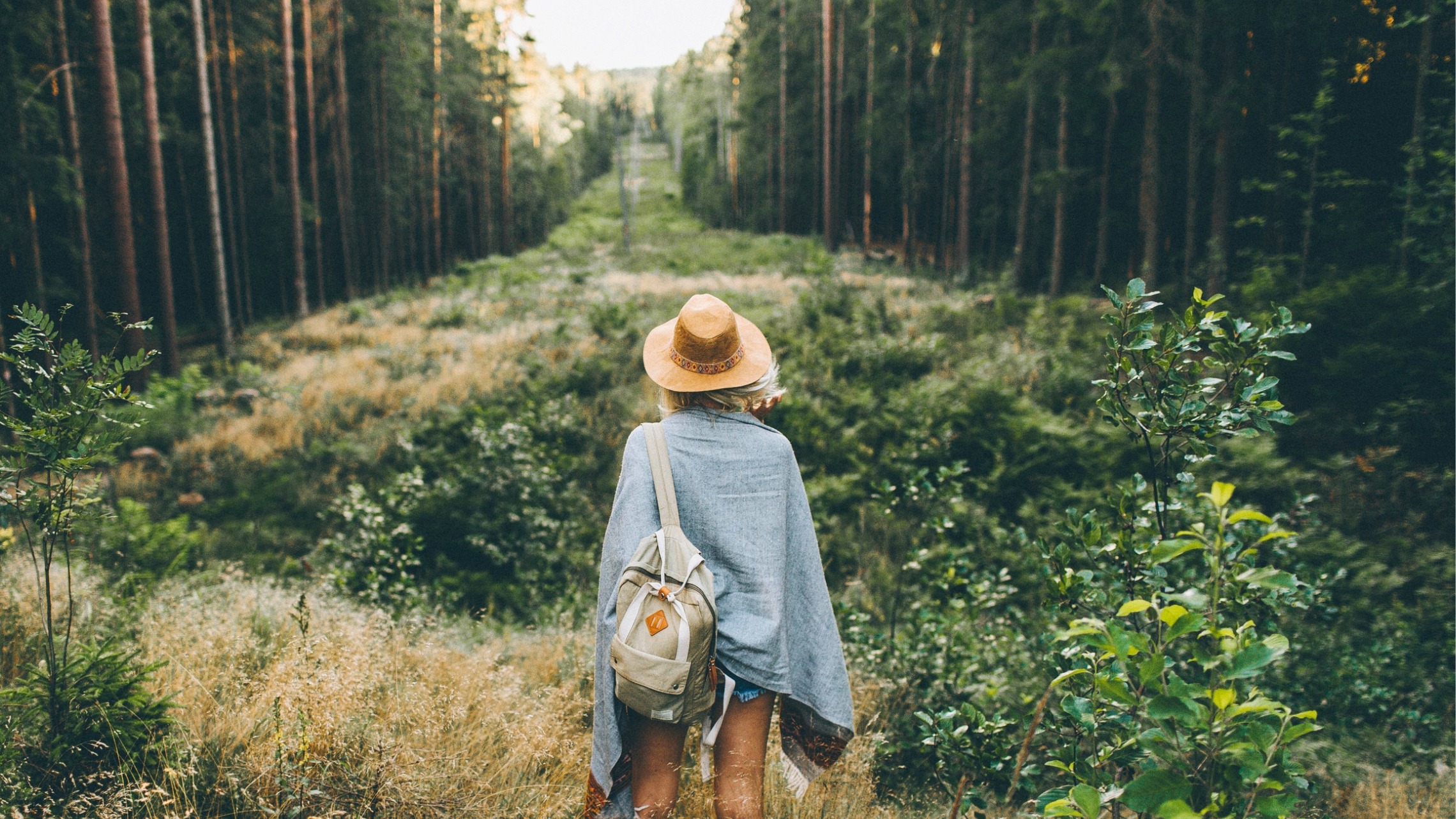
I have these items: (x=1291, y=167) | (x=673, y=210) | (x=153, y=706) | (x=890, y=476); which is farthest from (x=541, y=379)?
(x=673, y=210)

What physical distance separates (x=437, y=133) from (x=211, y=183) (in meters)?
20.8

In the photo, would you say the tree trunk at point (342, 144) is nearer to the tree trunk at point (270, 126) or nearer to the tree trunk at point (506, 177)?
the tree trunk at point (270, 126)

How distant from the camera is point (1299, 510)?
5039 mm

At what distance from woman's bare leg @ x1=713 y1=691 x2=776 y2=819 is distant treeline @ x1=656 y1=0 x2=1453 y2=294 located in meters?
11.1

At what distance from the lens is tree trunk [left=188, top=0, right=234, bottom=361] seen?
48.6 ft

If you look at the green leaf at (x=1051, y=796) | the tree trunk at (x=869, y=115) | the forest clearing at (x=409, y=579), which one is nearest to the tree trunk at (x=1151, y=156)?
the forest clearing at (x=409, y=579)

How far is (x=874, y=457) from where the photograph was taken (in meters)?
8.11

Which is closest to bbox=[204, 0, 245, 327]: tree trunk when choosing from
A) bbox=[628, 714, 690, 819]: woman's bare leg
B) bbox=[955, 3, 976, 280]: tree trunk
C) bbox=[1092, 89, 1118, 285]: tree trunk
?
bbox=[955, 3, 976, 280]: tree trunk

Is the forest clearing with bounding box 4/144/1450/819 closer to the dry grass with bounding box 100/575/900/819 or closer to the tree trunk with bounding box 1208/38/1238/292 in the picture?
the dry grass with bounding box 100/575/900/819

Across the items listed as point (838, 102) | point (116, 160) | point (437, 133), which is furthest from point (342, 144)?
point (838, 102)

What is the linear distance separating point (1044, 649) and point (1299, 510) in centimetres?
226

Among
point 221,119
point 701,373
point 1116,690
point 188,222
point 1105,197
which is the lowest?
point 1116,690

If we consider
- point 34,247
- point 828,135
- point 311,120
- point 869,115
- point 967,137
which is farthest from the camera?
point 828,135

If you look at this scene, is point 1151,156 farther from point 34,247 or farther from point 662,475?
point 34,247
